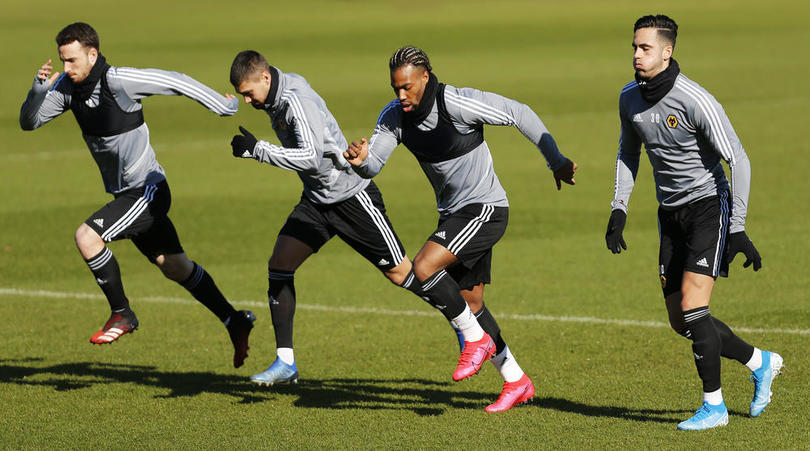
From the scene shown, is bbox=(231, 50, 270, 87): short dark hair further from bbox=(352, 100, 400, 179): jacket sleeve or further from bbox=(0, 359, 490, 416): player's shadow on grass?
bbox=(0, 359, 490, 416): player's shadow on grass

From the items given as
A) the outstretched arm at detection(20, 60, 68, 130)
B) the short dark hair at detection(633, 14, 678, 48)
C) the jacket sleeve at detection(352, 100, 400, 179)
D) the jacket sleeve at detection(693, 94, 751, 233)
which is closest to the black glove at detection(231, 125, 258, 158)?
the jacket sleeve at detection(352, 100, 400, 179)

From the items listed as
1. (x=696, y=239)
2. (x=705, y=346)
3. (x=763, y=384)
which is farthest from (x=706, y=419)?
(x=696, y=239)

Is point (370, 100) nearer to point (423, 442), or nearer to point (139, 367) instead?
point (139, 367)

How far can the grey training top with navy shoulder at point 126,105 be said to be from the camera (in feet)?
31.1

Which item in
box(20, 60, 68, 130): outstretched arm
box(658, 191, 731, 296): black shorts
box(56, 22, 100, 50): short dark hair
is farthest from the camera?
box(20, 60, 68, 130): outstretched arm

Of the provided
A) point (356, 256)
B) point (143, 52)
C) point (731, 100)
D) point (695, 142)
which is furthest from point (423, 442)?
point (143, 52)

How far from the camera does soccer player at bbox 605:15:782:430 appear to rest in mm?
7742

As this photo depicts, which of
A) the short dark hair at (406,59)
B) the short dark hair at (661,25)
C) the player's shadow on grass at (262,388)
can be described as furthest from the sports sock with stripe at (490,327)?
the short dark hair at (661,25)

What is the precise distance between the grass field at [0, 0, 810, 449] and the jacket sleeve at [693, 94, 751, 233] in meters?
1.46

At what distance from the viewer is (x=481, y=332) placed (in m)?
8.80

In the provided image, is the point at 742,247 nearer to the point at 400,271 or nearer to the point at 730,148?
the point at 730,148

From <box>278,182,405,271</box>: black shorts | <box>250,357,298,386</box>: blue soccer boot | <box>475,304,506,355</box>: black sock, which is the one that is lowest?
<box>250,357,298,386</box>: blue soccer boot

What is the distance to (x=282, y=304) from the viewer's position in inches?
380

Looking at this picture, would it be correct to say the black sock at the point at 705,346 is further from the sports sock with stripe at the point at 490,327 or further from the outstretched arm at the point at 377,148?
the outstretched arm at the point at 377,148
